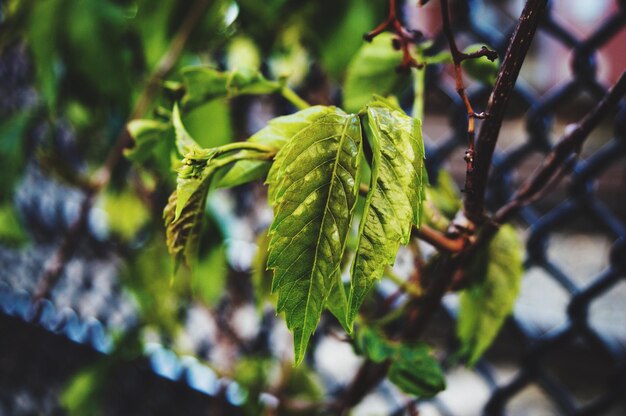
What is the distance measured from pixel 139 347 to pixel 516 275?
77 cm

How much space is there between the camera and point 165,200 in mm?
912

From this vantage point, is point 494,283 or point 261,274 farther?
point 261,274

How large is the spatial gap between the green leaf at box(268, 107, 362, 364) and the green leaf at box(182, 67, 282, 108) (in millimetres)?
132

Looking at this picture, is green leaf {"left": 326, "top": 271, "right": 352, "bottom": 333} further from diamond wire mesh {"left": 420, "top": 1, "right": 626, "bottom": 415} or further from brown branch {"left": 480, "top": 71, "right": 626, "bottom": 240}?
diamond wire mesh {"left": 420, "top": 1, "right": 626, "bottom": 415}

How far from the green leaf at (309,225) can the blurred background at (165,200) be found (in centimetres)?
12

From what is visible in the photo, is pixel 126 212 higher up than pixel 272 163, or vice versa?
pixel 272 163

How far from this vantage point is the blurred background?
624 millimetres

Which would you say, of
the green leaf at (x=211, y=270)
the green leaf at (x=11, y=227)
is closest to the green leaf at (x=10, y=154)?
the green leaf at (x=11, y=227)

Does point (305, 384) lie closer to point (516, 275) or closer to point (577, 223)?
point (516, 275)

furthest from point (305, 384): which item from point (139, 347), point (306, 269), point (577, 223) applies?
point (577, 223)

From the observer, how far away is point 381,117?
0.25 m

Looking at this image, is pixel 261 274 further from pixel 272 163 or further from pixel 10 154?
pixel 10 154

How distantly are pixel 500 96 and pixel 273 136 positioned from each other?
0.40ft

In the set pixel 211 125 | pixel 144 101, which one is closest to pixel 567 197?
pixel 211 125
